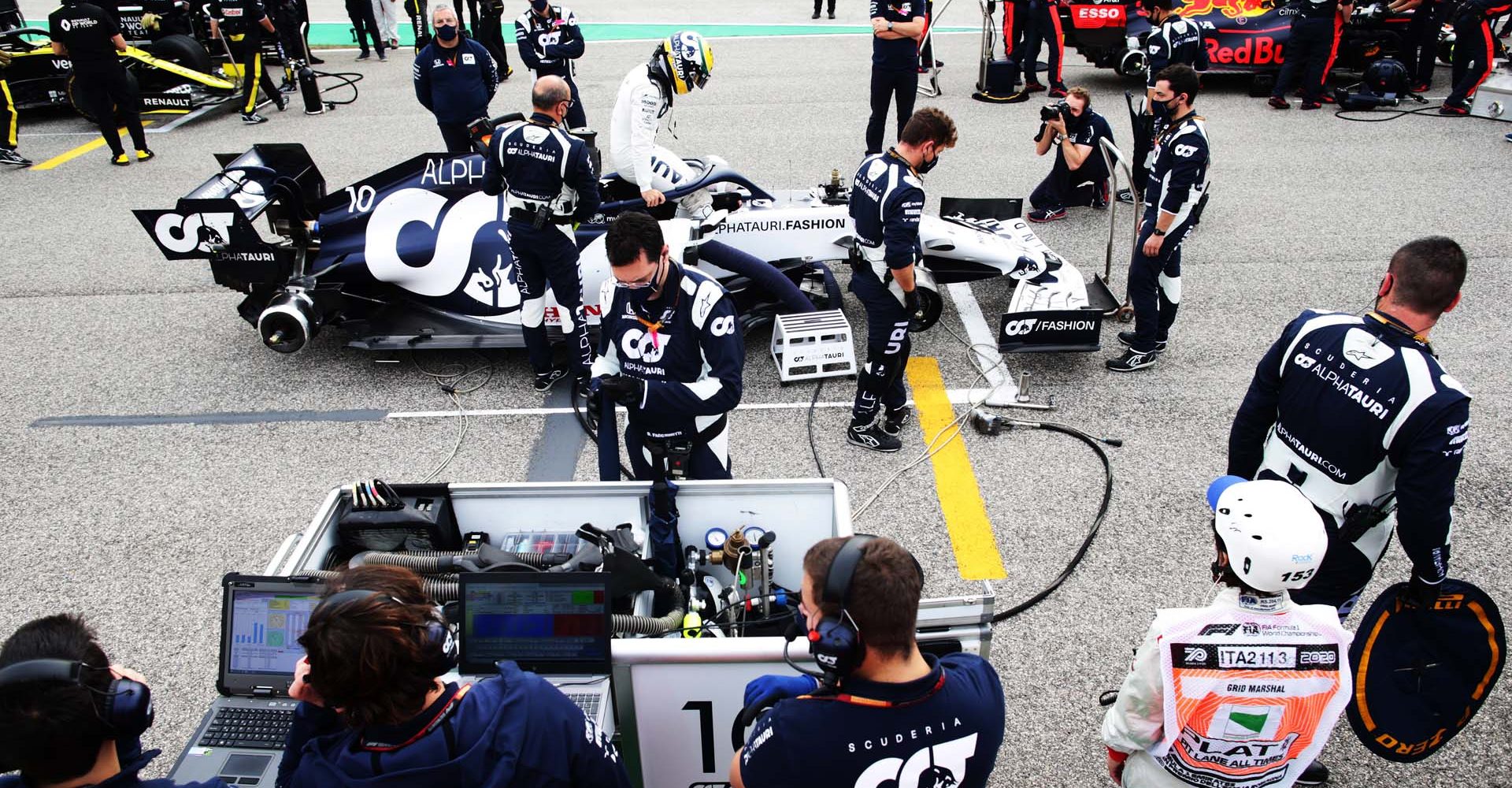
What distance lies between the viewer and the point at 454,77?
843cm

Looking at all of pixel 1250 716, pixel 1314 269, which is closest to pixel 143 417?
pixel 1250 716

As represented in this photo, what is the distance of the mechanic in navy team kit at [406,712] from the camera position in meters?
1.91

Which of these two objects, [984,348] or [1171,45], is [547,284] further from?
[1171,45]

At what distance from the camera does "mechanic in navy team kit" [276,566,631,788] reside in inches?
75.1

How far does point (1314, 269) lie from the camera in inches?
290

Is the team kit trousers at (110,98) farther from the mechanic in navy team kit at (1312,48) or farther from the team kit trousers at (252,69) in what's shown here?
the mechanic in navy team kit at (1312,48)

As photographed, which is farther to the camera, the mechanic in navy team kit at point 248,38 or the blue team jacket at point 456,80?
the mechanic in navy team kit at point 248,38

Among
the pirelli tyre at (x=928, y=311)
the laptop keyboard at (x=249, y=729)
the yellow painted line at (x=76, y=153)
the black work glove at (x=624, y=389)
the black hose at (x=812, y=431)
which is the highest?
the black work glove at (x=624, y=389)

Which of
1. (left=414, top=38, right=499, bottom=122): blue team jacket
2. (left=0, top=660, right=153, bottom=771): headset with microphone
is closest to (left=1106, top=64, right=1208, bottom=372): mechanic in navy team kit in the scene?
(left=0, top=660, right=153, bottom=771): headset with microphone

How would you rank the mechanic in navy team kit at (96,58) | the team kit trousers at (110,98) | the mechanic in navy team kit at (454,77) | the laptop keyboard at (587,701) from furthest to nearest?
the team kit trousers at (110,98)
the mechanic in navy team kit at (96,58)
the mechanic in navy team kit at (454,77)
the laptop keyboard at (587,701)

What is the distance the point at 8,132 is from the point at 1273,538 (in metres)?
13.3

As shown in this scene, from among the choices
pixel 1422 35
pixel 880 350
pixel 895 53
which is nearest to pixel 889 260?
pixel 880 350

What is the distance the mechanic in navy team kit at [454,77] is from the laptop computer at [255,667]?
657 centimetres

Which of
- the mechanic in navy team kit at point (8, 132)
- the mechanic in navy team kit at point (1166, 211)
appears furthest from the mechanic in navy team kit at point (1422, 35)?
the mechanic in navy team kit at point (8, 132)
